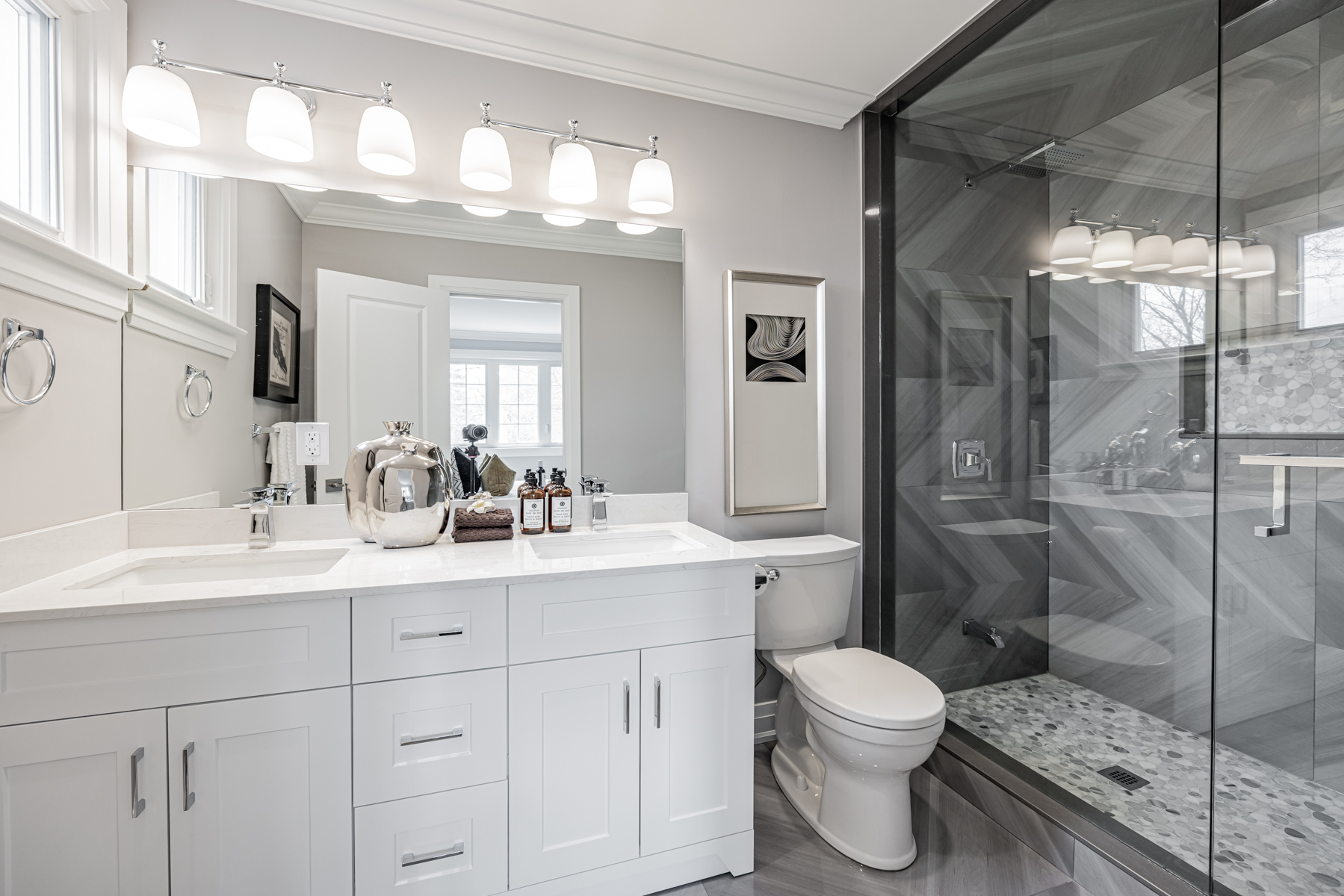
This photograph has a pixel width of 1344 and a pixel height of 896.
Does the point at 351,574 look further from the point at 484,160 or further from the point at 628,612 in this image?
the point at 484,160

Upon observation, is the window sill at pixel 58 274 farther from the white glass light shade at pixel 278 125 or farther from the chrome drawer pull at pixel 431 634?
the chrome drawer pull at pixel 431 634

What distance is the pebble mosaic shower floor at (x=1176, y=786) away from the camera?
1252 millimetres

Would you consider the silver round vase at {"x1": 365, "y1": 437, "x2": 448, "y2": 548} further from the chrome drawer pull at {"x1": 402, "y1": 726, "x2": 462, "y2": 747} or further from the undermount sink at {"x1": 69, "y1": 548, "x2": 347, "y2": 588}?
the chrome drawer pull at {"x1": 402, "y1": 726, "x2": 462, "y2": 747}

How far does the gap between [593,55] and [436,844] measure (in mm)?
2235

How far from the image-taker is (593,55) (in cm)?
191

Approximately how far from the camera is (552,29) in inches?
71.1

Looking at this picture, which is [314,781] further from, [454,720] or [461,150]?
[461,150]

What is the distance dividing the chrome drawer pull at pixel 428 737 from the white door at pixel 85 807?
0.43m

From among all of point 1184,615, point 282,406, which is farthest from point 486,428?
point 1184,615

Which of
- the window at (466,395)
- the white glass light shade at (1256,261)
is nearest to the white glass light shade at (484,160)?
the window at (466,395)

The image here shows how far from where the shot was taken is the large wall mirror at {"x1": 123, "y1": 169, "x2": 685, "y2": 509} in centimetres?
160

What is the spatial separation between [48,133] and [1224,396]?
2757mm

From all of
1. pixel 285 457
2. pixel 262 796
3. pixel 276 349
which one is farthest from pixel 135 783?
pixel 276 349

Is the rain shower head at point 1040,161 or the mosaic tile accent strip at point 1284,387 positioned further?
the rain shower head at point 1040,161
